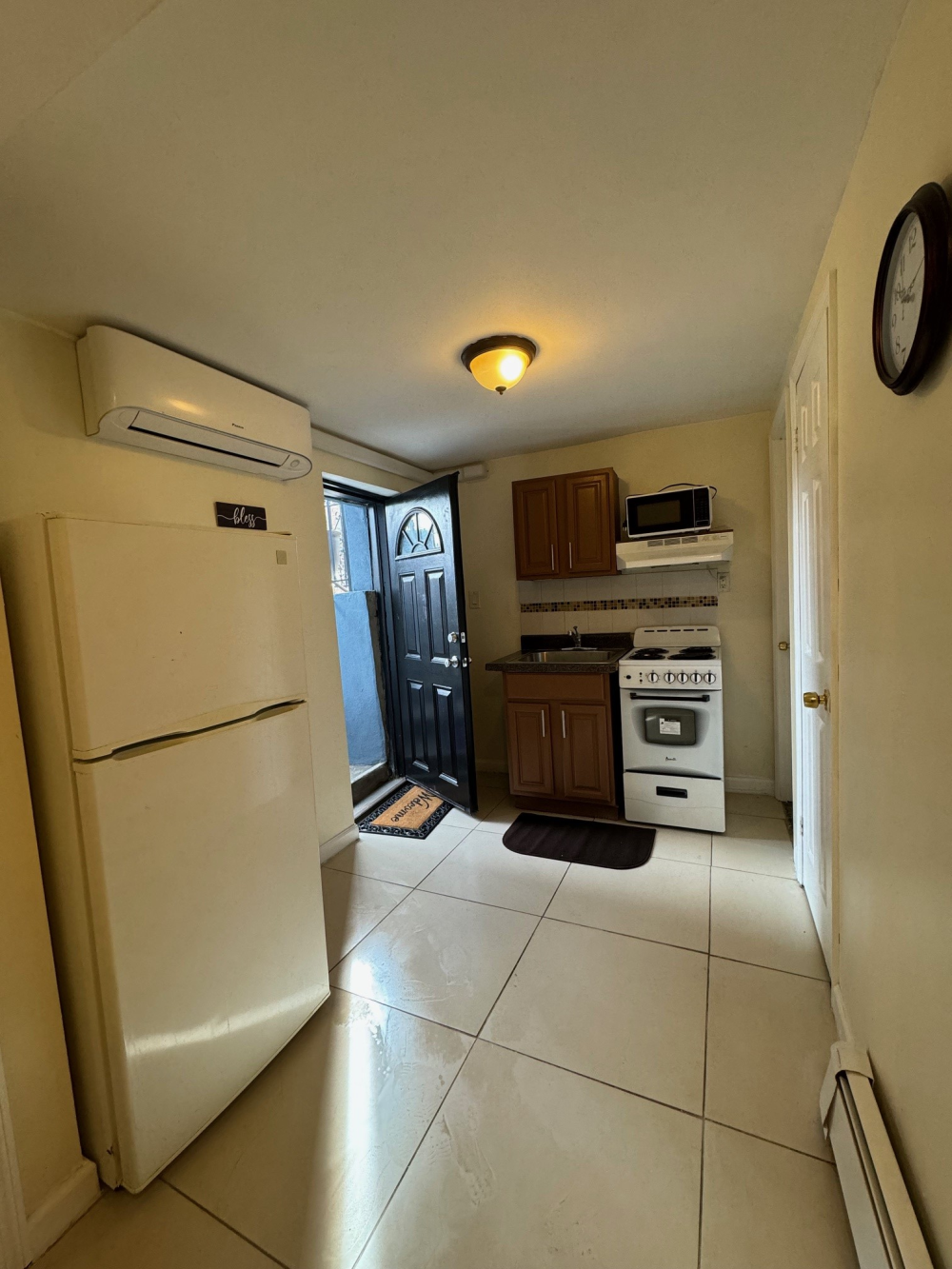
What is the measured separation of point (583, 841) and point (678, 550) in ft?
5.53

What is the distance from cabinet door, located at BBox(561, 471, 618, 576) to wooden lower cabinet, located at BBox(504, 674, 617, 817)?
2.40ft

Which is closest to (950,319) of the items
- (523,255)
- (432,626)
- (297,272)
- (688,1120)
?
(523,255)

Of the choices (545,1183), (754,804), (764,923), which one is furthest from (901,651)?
(754,804)

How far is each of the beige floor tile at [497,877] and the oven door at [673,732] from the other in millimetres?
759

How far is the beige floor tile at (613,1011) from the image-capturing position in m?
1.37

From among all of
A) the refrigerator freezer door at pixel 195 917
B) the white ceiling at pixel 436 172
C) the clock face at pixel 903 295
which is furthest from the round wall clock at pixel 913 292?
the refrigerator freezer door at pixel 195 917

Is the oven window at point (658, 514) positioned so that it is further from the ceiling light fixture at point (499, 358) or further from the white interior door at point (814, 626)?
the ceiling light fixture at point (499, 358)

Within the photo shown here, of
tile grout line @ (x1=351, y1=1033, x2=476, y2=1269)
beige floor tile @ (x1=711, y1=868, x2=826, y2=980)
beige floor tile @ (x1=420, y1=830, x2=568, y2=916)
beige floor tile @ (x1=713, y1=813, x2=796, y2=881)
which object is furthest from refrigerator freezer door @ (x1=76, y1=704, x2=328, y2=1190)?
beige floor tile @ (x1=713, y1=813, x2=796, y2=881)

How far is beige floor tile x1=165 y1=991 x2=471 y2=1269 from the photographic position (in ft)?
3.53

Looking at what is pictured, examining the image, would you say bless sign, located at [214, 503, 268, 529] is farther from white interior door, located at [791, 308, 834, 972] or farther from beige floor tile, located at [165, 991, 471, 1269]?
white interior door, located at [791, 308, 834, 972]

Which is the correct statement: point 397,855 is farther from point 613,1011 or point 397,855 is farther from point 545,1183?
point 545,1183

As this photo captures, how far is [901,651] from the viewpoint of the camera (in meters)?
0.89

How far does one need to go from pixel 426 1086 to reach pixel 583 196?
7.77ft

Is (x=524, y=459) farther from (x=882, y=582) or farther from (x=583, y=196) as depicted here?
(x=882, y=582)
